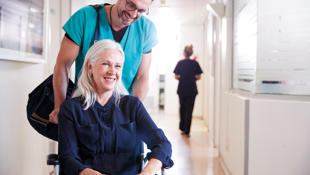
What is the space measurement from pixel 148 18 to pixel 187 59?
3.23 metres

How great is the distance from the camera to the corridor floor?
3156 mm

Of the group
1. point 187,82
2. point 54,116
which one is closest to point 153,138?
point 54,116

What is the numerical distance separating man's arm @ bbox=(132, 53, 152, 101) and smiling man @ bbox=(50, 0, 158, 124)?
0.12ft

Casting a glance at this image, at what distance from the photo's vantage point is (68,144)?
1375 millimetres

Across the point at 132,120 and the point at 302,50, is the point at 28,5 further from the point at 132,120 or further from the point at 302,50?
the point at 302,50

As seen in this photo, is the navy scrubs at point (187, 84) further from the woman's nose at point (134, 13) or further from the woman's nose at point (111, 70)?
the woman's nose at point (111, 70)

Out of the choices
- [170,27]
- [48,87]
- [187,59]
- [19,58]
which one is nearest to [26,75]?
[19,58]

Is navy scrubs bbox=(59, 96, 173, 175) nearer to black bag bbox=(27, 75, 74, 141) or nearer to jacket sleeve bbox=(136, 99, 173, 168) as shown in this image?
jacket sleeve bbox=(136, 99, 173, 168)

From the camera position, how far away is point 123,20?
1.69 metres

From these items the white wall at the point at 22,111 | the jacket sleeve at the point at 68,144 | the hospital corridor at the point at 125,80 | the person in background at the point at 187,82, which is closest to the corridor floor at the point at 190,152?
the person in background at the point at 187,82

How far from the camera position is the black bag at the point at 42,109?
1.65 m

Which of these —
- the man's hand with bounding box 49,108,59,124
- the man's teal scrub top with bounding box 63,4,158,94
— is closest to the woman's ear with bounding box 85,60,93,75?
the man's teal scrub top with bounding box 63,4,158,94

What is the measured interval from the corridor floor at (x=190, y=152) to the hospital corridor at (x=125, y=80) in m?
0.57

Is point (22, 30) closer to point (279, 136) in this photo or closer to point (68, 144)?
point (68, 144)
